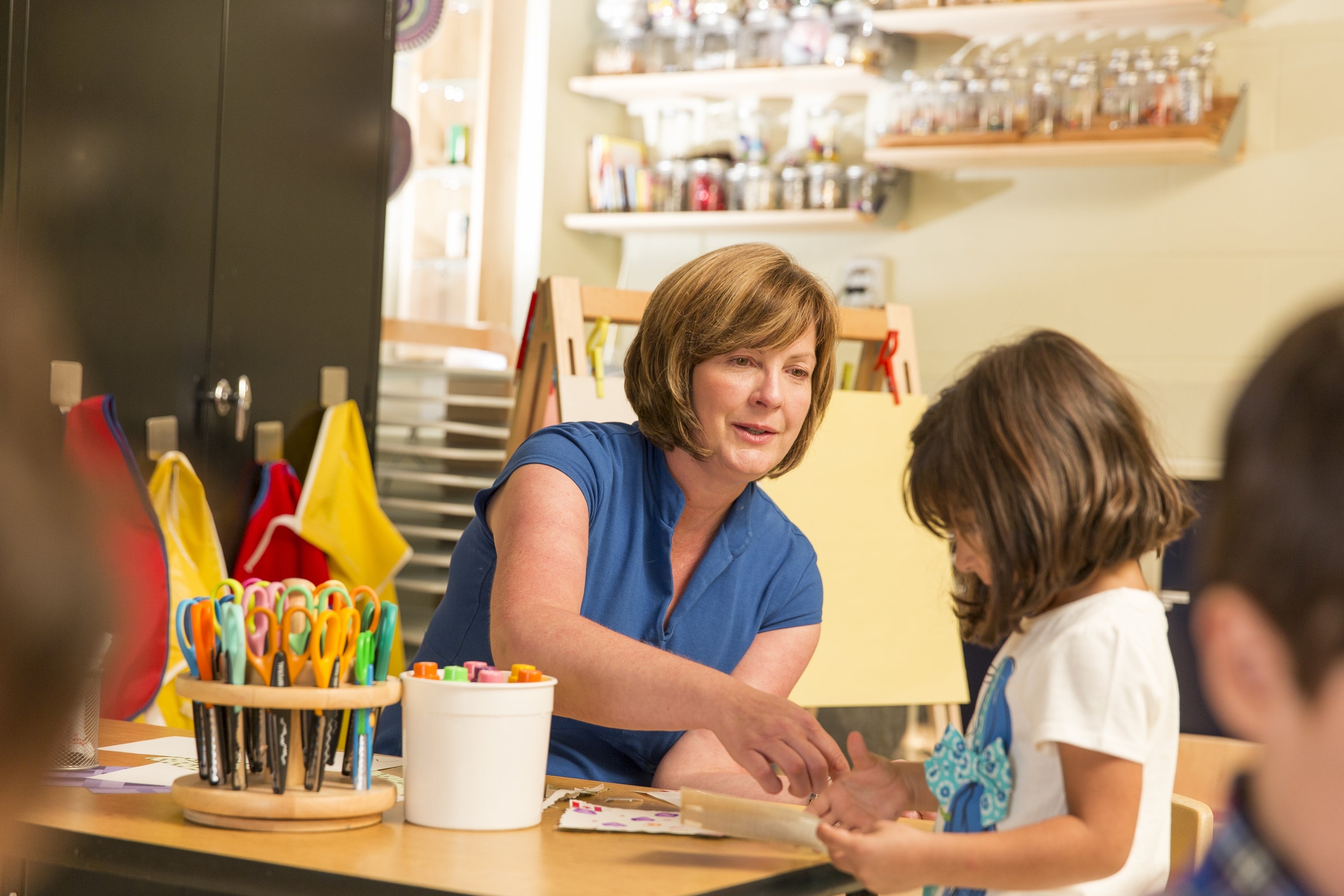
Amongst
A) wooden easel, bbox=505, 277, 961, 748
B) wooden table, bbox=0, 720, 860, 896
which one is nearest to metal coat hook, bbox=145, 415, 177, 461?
wooden easel, bbox=505, 277, 961, 748

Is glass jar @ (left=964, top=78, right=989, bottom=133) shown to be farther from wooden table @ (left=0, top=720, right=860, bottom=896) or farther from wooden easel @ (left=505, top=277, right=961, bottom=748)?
wooden table @ (left=0, top=720, right=860, bottom=896)

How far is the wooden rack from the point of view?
11.4 feet

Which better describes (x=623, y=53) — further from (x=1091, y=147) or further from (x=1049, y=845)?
(x=1049, y=845)

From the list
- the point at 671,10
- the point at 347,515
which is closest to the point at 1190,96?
the point at 671,10

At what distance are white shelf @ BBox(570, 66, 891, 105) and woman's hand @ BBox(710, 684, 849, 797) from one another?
3.06 m

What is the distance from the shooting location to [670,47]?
4262 mm

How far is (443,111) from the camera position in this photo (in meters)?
4.46

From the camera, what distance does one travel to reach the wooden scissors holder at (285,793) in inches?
39.4

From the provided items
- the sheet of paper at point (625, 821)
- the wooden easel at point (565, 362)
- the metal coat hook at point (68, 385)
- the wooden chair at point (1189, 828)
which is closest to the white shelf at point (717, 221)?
the wooden easel at point (565, 362)

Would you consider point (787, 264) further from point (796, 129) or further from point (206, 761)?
point (796, 129)

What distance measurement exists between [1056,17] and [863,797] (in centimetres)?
300

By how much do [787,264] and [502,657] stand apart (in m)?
0.59

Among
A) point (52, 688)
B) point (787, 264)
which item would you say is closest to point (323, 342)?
point (787, 264)

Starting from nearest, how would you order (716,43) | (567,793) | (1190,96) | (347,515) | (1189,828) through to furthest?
(567,793) < (1189,828) < (347,515) < (1190,96) < (716,43)
